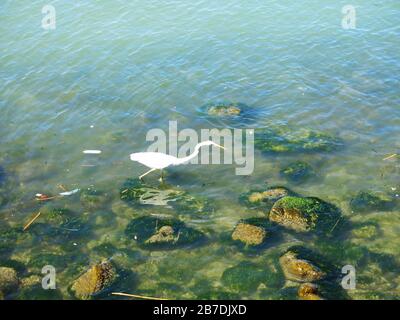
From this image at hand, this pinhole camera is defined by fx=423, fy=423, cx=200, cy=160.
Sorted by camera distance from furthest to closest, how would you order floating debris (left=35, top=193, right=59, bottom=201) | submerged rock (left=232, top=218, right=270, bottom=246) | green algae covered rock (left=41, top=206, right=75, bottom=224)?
floating debris (left=35, top=193, right=59, bottom=201) → green algae covered rock (left=41, top=206, right=75, bottom=224) → submerged rock (left=232, top=218, right=270, bottom=246)

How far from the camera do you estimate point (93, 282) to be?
32.8 ft

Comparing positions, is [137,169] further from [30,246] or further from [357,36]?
[357,36]

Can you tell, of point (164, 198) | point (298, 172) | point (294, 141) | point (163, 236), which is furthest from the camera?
point (294, 141)

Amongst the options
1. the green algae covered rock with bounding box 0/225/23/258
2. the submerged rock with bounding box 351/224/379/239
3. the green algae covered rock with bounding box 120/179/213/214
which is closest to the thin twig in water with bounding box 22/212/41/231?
the green algae covered rock with bounding box 0/225/23/258

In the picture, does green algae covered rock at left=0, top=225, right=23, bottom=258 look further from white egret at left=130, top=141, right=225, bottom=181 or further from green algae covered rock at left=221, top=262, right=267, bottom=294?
green algae covered rock at left=221, top=262, right=267, bottom=294

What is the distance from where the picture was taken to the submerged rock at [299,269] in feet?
32.7

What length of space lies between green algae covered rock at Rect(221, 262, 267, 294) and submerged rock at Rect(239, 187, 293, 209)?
232 centimetres

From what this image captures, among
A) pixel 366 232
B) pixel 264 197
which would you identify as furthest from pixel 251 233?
pixel 366 232

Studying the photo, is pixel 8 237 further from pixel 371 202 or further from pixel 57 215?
pixel 371 202

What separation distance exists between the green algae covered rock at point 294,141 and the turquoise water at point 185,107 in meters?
0.40

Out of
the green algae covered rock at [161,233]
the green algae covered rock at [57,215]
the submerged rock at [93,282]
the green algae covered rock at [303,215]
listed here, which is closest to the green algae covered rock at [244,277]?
the green algae covered rock at [161,233]

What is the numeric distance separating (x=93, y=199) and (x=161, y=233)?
290 centimetres

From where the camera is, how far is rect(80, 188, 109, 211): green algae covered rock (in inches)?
510

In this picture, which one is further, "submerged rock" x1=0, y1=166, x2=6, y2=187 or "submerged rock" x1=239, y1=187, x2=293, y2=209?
"submerged rock" x1=0, y1=166, x2=6, y2=187
